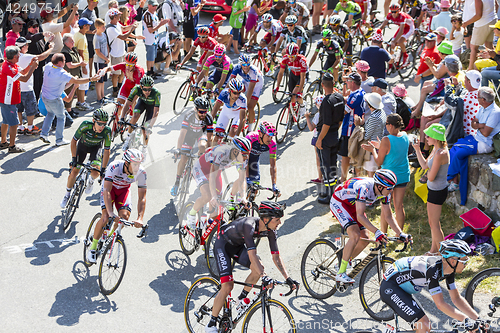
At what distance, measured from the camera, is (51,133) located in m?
12.2

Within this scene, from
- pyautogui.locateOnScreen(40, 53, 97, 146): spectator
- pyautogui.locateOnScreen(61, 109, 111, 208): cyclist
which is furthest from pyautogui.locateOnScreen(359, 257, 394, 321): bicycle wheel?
pyautogui.locateOnScreen(40, 53, 97, 146): spectator

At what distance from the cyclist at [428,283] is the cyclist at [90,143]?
5.28m

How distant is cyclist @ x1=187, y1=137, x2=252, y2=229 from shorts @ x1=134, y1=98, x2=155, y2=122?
104 inches

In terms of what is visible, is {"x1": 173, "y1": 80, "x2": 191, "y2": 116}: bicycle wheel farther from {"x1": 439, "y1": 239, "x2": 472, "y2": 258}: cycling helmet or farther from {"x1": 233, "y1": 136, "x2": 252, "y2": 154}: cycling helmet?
{"x1": 439, "y1": 239, "x2": 472, "y2": 258}: cycling helmet

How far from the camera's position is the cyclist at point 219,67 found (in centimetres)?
1170

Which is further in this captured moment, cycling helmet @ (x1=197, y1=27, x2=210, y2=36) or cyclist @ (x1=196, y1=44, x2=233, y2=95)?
cycling helmet @ (x1=197, y1=27, x2=210, y2=36)

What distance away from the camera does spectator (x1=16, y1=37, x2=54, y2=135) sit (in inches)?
450

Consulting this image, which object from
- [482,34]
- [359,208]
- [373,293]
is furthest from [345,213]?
[482,34]

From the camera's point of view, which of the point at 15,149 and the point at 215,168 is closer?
the point at 215,168

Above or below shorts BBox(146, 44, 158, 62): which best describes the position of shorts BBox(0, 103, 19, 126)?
below

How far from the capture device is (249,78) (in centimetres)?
1130

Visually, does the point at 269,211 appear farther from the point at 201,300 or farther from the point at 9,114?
the point at 9,114

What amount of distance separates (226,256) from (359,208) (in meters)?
1.86

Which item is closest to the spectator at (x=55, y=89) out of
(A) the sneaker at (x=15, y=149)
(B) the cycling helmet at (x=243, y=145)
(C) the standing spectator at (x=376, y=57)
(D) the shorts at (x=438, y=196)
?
(A) the sneaker at (x=15, y=149)
